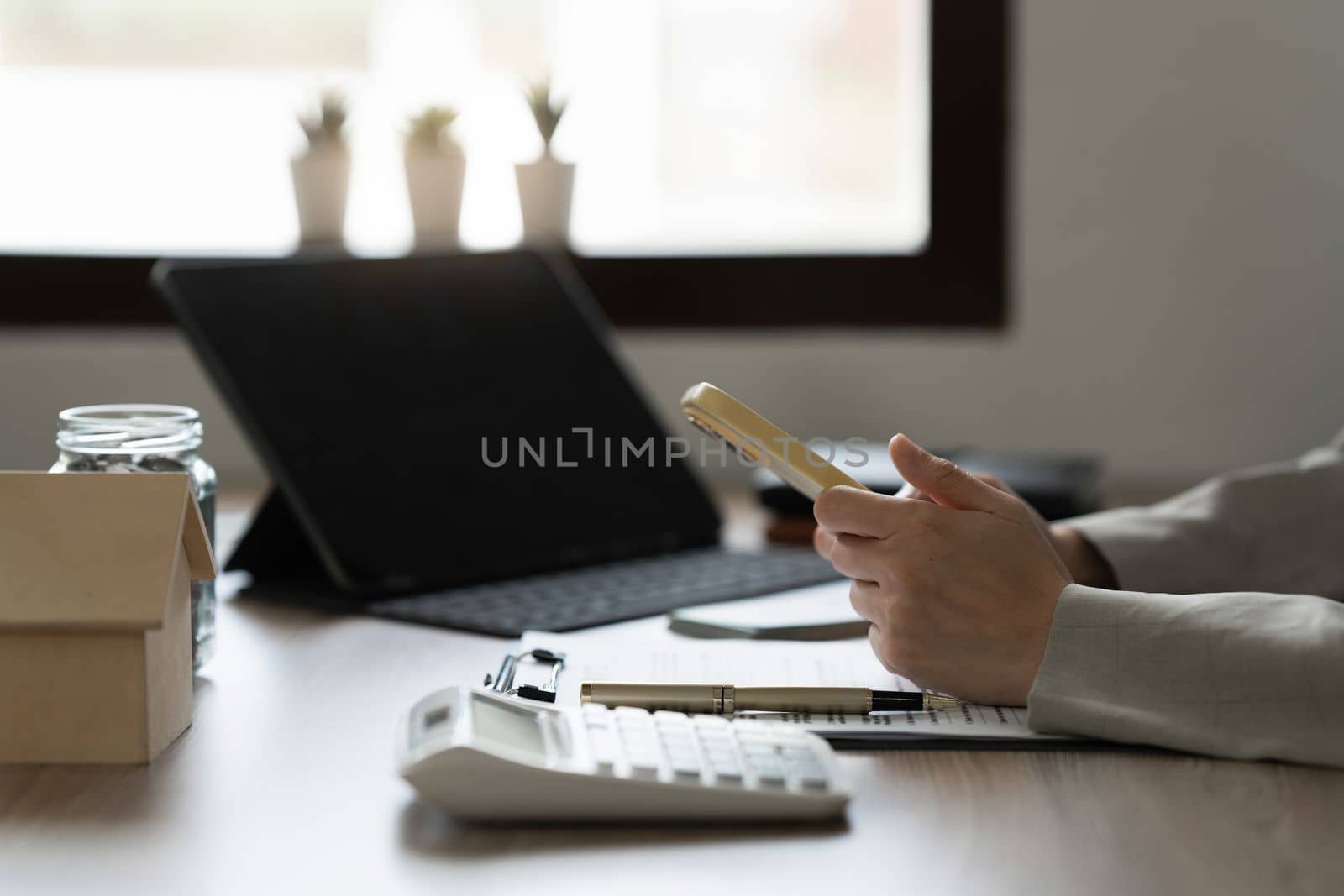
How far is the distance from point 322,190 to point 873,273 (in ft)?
2.21

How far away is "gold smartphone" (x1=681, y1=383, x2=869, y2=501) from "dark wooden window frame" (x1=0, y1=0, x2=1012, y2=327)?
0.96m

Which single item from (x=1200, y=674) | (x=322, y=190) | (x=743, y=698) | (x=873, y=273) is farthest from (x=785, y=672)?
(x=322, y=190)

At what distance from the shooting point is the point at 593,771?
0.60 meters

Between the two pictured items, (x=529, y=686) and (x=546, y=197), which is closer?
(x=529, y=686)

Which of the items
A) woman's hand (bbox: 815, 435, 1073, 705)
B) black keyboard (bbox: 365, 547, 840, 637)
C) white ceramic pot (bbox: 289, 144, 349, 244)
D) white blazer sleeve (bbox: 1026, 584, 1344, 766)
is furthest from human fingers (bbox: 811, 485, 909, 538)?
white ceramic pot (bbox: 289, 144, 349, 244)

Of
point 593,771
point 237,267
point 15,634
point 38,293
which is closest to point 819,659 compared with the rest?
point 593,771

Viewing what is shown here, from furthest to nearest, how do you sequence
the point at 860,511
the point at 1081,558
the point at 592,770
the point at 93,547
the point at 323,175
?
the point at 323,175, the point at 1081,558, the point at 860,511, the point at 93,547, the point at 592,770

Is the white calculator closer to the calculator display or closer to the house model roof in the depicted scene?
the calculator display

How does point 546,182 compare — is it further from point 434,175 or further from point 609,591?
point 609,591

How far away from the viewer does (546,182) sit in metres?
1.77

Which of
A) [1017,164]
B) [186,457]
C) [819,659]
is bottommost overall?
[819,659]

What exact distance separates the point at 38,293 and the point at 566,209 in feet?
2.18

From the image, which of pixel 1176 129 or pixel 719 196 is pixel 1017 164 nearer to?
pixel 1176 129

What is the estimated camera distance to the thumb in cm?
81
